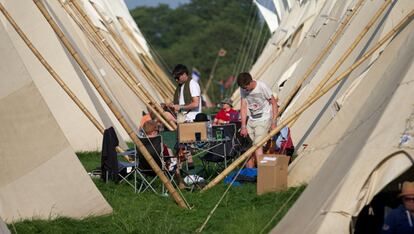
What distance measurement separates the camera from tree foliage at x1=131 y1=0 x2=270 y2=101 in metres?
85.2

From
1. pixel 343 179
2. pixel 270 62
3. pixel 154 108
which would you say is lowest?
pixel 270 62

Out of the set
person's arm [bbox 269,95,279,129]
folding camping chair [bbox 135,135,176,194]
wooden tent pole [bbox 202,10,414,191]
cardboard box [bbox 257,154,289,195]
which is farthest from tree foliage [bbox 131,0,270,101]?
cardboard box [bbox 257,154,289,195]

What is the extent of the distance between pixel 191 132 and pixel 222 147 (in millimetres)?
702

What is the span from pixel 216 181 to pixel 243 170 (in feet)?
2.57

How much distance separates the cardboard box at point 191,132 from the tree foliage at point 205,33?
51916mm

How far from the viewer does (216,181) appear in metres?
12.2

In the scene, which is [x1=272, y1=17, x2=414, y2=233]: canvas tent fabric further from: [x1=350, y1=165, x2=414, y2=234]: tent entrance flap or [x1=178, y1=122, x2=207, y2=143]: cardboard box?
[x1=178, y1=122, x2=207, y2=143]: cardboard box

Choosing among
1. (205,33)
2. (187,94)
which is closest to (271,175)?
(187,94)

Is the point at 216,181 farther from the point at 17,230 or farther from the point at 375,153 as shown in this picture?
the point at 375,153

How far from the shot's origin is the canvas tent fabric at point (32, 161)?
34.1ft

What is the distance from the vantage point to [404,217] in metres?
8.04

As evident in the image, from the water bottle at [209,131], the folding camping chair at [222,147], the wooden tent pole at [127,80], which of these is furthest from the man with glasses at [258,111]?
the wooden tent pole at [127,80]

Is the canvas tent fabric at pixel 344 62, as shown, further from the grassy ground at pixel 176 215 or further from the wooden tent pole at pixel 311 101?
the grassy ground at pixel 176 215

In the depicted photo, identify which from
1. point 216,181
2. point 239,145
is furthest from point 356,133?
point 239,145
